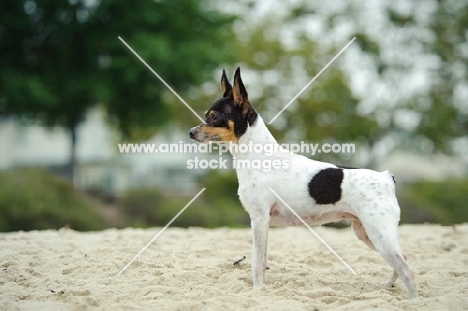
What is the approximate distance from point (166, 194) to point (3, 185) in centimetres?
503

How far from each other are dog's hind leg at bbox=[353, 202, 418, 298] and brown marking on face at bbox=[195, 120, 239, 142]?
157 cm

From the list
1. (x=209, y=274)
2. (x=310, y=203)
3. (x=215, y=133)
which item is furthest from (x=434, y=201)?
(x=215, y=133)

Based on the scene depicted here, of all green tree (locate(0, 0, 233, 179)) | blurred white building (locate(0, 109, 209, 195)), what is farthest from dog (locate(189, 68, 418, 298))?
blurred white building (locate(0, 109, 209, 195))

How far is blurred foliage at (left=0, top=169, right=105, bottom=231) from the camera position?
15109 millimetres

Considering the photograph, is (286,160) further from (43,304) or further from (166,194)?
(166,194)

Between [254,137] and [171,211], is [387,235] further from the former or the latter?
[171,211]

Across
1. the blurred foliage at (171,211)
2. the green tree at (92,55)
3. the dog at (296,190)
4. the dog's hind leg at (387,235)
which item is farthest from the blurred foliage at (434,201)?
the dog's hind leg at (387,235)

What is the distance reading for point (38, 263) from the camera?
701cm

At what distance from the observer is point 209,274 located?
6586mm

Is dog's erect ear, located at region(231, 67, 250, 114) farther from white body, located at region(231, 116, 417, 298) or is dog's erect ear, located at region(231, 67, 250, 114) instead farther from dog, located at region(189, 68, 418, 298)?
white body, located at region(231, 116, 417, 298)

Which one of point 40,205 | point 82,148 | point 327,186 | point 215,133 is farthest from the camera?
point 82,148

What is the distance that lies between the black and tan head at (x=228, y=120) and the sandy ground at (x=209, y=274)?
5.14 ft

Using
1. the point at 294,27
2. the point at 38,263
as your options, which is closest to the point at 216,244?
the point at 38,263

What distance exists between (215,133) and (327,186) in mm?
1298
